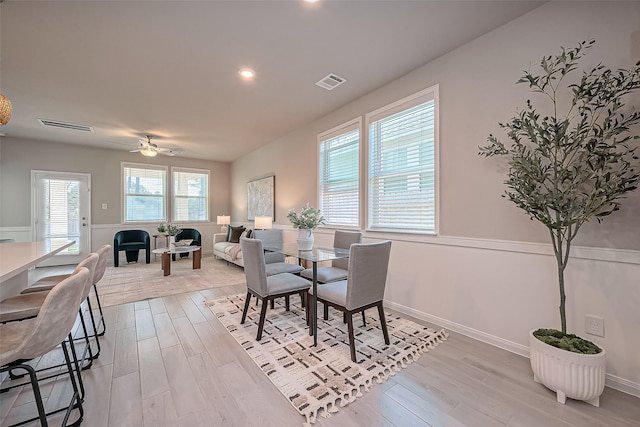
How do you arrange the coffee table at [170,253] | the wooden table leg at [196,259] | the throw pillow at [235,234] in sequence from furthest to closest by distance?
the throw pillow at [235,234] → the wooden table leg at [196,259] → the coffee table at [170,253]

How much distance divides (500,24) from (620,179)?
1571 millimetres

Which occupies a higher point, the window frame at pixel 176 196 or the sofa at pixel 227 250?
the window frame at pixel 176 196

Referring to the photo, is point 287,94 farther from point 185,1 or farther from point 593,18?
point 593,18

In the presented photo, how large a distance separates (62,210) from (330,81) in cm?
651

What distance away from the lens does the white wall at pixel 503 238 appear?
1657 millimetres

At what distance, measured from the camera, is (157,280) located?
14.4ft

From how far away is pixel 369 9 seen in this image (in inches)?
77.6

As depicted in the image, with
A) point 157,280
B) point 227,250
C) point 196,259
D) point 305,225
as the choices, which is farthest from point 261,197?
point 305,225

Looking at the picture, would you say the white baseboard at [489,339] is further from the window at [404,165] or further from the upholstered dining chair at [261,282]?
the upholstered dining chair at [261,282]

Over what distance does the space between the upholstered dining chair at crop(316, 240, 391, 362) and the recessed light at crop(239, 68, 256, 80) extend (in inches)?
89.1

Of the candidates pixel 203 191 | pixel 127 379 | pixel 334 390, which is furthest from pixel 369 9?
pixel 203 191

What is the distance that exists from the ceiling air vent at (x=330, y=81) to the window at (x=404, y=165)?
575mm

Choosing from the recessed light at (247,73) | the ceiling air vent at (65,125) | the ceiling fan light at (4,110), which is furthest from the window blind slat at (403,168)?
the ceiling air vent at (65,125)

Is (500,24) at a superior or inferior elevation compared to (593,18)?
superior
